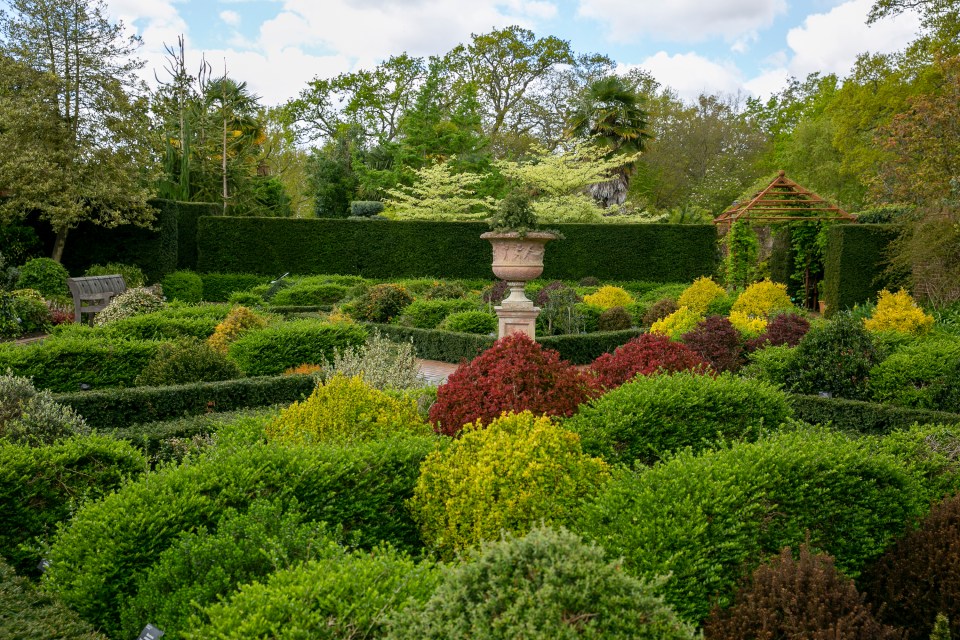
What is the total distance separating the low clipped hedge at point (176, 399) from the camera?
18.9 ft

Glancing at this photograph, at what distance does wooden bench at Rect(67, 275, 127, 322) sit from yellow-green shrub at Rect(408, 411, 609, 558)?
1222 cm

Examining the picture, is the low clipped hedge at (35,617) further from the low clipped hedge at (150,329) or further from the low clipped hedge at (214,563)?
the low clipped hedge at (150,329)

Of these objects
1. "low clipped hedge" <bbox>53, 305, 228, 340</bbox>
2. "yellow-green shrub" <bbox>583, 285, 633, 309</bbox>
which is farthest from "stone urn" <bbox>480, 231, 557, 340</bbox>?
"yellow-green shrub" <bbox>583, 285, 633, 309</bbox>

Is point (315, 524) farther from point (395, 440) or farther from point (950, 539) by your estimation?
point (950, 539)

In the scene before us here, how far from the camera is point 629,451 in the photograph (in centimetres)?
379

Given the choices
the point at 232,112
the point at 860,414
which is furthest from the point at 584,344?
the point at 232,112

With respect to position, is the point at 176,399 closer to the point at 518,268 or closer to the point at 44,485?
the point at 44,485

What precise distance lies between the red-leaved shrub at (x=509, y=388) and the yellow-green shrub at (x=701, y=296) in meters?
8.15

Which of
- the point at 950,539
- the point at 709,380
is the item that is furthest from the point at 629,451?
the point at 950,539

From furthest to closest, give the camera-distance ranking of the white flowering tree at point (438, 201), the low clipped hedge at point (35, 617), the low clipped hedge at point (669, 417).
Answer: the white flowering tree at point (438, 201), the low clipped hedge at point (669, 417), the low clipped hedge at point (35, 617)

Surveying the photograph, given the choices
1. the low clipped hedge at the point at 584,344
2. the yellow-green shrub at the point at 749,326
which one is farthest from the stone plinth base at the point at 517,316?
the yellow-green shrub at the point at 749,326

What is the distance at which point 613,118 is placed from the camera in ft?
91.8

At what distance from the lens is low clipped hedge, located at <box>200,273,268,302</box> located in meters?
20.8

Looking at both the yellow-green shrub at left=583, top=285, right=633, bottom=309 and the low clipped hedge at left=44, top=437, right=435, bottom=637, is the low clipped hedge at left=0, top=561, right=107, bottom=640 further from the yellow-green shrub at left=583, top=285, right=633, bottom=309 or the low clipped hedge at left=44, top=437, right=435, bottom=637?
the yellow-green shrub at left=583, top=285, right=633, bottom=309
